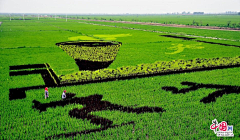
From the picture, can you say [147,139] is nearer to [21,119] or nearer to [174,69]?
[21,119]

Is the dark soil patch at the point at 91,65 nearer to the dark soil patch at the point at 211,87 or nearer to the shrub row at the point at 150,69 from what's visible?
the shrub row at the point at 150,69

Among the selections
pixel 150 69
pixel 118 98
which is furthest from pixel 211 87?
pixel 118 98

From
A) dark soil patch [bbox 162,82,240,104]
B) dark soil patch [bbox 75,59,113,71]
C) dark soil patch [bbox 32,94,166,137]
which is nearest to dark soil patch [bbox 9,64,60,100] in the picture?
dark soil patch [bbox 32,94,166,137]

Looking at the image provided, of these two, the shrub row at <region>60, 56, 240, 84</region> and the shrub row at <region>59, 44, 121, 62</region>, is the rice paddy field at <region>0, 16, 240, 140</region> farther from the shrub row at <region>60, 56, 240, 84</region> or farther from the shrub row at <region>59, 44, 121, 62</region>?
the shrub row at <region>59, 44, 121, 62</region>

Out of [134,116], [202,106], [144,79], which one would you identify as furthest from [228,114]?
[144,79]

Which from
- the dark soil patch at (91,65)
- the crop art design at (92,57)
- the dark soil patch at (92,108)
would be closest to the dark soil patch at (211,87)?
the dark soil patch at (92,108)

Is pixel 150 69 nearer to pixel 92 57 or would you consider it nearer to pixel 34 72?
pixel 92 57
